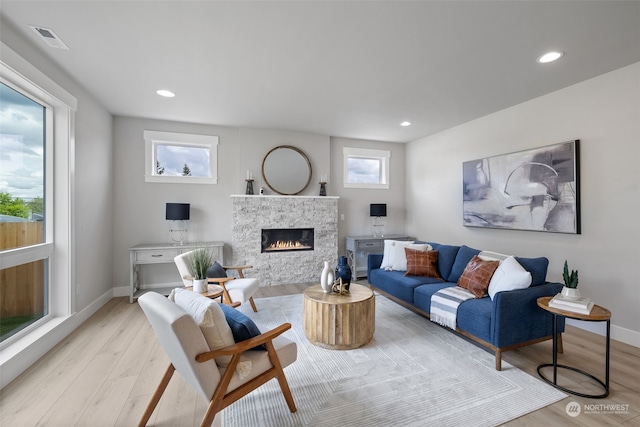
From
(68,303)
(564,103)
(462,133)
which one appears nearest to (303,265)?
(68,303)

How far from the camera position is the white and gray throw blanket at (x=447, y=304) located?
2.75 m

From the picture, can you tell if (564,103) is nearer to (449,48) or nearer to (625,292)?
(449,48)

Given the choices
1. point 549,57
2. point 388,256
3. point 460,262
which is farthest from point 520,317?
point 549,57

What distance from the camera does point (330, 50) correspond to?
8.21ft

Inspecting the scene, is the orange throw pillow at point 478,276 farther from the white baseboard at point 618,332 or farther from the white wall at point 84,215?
the white wall at point 84,215

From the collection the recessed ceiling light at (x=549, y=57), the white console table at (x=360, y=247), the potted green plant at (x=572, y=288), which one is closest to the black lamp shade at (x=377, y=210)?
the white console table at (x=360, y=247)

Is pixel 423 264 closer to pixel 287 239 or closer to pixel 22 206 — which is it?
pixel 287 239

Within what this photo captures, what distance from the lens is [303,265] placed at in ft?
17.0

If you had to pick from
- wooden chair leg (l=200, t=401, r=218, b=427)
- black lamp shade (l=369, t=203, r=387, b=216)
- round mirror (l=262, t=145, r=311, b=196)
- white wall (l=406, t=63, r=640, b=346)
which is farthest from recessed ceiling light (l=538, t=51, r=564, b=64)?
wooden chair leg (l=200, t=401, r=218, b=427)

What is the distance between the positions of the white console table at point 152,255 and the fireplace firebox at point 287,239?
33.3 inches

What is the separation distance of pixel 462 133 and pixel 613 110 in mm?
1922

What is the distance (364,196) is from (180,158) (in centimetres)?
351

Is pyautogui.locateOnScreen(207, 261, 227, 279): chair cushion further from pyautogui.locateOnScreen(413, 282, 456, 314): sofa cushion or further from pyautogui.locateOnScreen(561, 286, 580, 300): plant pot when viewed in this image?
pyautogui.locateOnScreen(561, 286, 580, 300): plant pot

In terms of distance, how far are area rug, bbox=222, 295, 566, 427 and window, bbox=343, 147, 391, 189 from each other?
3.49m
